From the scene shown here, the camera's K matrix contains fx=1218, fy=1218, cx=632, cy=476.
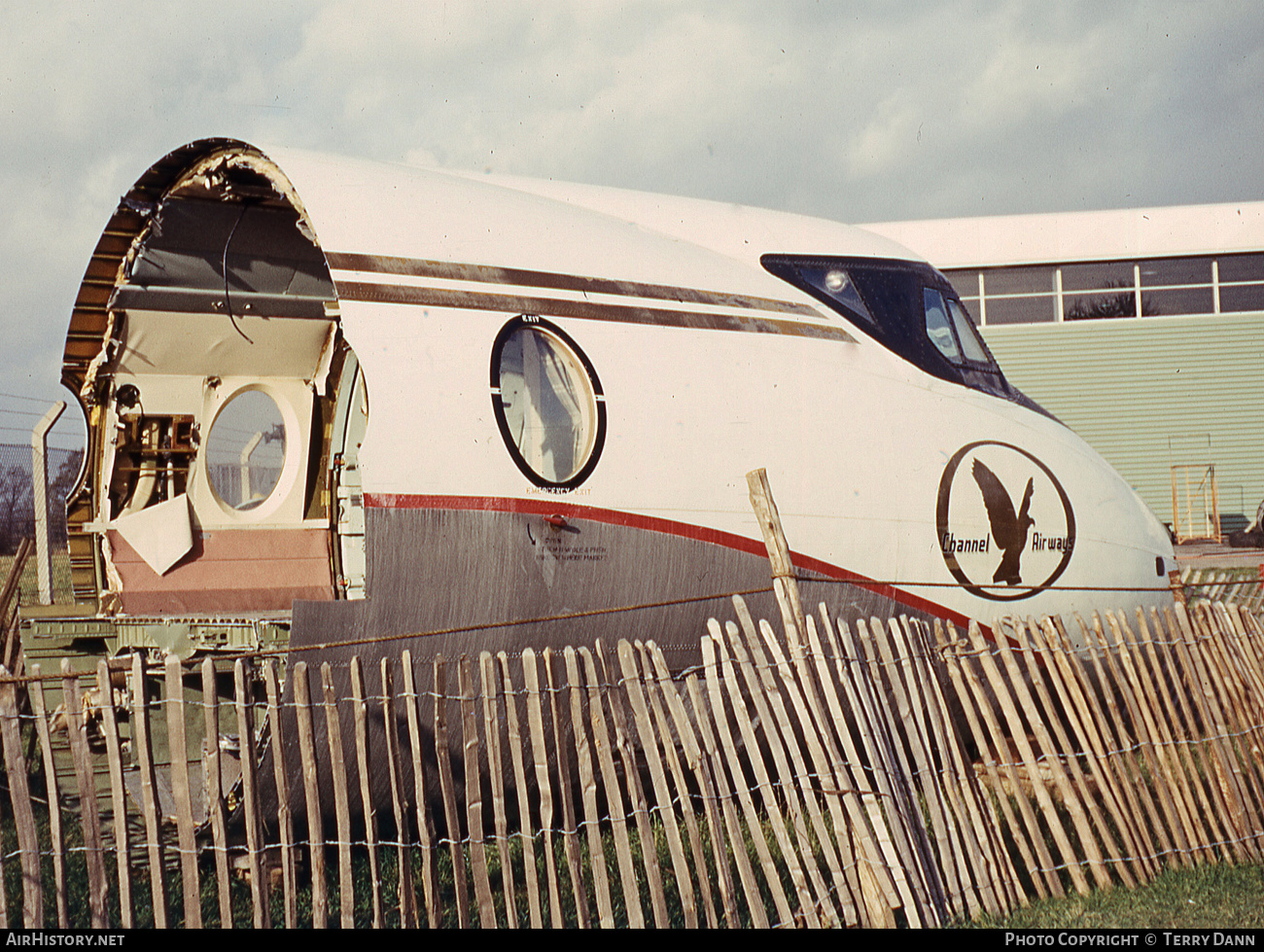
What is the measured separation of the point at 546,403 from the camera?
7039 mm

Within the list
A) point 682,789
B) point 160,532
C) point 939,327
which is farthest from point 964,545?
point 160,532

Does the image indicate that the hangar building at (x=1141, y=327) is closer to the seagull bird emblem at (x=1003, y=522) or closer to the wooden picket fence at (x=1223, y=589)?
the wooden picket fence at (x=1223, y=589)

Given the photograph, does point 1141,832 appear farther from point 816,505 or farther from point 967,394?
point 967,394

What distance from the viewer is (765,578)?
7.75m

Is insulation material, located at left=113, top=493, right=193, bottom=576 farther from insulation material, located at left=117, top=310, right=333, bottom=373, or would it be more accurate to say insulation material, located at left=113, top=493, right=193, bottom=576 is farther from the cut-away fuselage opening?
insulation material, located at left=117, top=310, right=333, bottom=373

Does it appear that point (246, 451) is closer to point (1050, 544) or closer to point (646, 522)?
point (646, 522)

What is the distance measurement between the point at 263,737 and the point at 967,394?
553 cm

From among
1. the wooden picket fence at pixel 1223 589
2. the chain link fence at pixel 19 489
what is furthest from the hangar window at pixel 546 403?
the chain link fence at pixel 19 489

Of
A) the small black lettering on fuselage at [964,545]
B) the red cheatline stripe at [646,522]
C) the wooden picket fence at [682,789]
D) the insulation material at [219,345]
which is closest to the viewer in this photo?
the wooden picket fence at [682,789]

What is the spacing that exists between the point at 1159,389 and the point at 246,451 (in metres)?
24.5

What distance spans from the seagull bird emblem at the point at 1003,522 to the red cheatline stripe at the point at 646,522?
53 cm

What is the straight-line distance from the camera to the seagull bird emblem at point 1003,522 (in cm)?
866
